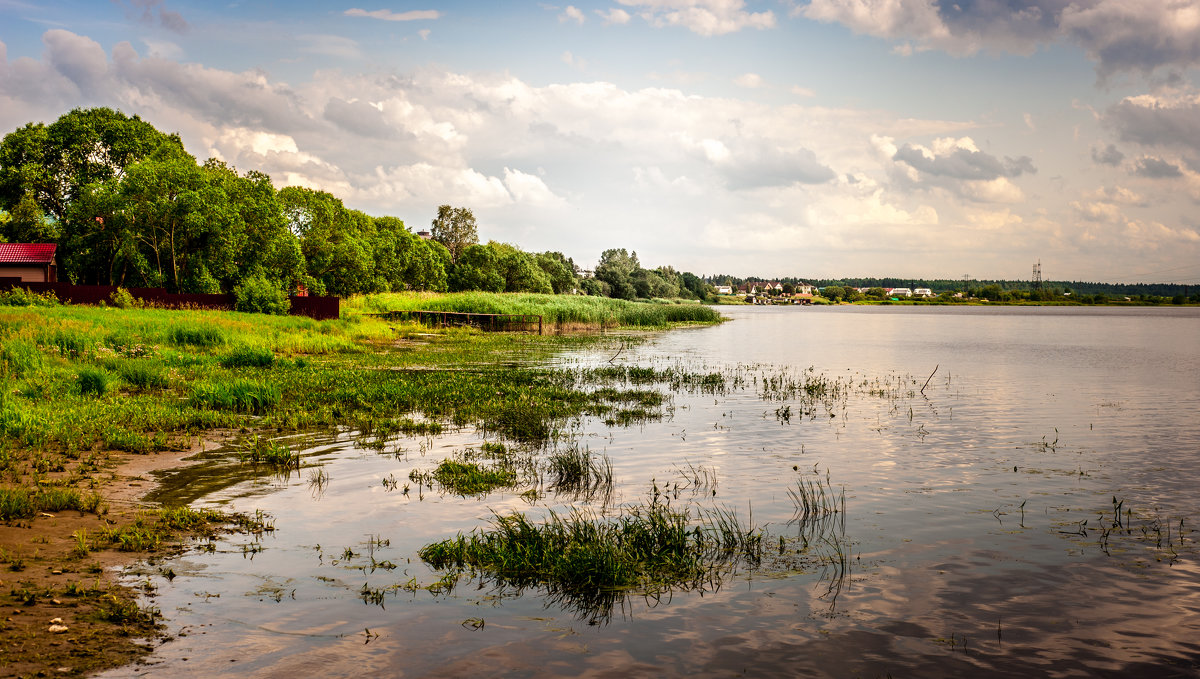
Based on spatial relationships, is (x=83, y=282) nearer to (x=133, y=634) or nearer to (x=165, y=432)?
(x=165, y=432)

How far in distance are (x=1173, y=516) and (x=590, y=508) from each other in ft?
30.5

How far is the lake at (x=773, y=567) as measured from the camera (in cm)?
654

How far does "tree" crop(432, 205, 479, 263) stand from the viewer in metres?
124

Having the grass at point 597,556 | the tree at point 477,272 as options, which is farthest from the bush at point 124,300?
the tree at point 477,272

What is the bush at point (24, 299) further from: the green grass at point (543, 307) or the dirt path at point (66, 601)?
the dirt path at point (66, 601)

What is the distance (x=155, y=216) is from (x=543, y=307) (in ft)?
96.6

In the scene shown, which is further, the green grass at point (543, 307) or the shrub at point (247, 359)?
the green grass at point (543, 307)

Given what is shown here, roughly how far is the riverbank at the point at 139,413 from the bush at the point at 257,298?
892cm

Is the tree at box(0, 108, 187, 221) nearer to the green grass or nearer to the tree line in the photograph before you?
the tree line

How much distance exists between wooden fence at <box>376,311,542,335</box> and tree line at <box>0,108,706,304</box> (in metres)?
9.65

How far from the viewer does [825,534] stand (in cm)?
1025

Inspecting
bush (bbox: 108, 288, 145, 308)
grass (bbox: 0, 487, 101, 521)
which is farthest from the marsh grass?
bush (bbox: 108, 288, 145, 308)

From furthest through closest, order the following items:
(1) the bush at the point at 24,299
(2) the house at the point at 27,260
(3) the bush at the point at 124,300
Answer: (2) the house at the point at 27,260 → (3) the bush at the point at 124,300 → (1) the bush at the point at 24,299

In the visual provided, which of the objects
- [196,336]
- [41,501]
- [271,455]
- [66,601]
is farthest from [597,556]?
[196,336]
